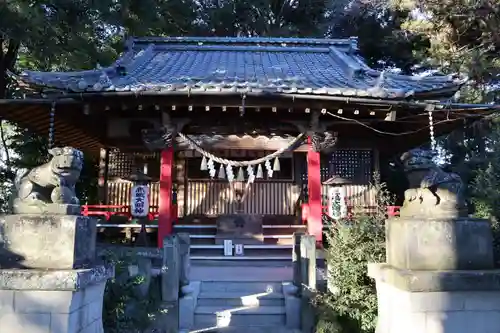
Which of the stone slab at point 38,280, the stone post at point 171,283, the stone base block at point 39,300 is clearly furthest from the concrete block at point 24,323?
the stone post at point 171,283

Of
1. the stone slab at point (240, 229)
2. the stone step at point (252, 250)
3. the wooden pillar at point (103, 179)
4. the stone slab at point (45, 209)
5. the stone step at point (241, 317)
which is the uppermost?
the wooden pillar at point (103, 179)

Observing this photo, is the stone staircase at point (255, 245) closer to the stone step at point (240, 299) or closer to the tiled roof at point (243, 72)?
the stone step at point (240, 299)

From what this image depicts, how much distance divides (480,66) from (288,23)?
413 inches

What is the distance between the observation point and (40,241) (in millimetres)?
3742

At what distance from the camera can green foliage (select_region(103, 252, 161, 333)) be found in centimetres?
529

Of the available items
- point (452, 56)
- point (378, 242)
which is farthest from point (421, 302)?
point (452, 56)

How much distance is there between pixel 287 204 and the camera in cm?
1228

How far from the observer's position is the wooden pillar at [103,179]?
11484 mm

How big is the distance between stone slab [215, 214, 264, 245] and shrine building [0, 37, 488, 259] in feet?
0.19

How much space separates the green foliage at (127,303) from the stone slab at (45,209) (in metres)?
1.89

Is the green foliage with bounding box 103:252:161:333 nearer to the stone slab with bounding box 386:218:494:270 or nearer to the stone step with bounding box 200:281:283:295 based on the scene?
the stone step with bounding box 200:281:283:295

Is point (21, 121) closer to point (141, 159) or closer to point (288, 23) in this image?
point (141, 159)

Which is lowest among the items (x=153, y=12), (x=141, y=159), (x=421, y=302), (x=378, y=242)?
(x=421, y=302)

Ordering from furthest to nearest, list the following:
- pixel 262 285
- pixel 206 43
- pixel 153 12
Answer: pixel 153 12 → pixel 206 43 → pixel 262 285
